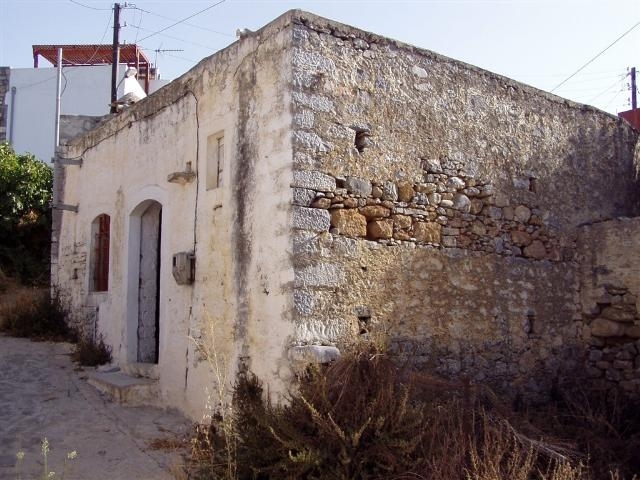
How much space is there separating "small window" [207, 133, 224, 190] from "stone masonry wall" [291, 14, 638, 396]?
54.8 inches

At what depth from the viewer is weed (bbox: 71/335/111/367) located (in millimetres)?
8750

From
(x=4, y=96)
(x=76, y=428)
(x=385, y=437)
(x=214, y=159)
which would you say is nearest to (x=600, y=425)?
(x=385, y=437)

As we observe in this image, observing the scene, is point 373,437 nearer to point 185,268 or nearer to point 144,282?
point 185,268

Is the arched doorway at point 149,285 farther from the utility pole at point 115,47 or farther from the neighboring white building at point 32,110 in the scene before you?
the neighboring white building at point 32,110

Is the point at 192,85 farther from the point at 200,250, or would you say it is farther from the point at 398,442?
the point at 398,442

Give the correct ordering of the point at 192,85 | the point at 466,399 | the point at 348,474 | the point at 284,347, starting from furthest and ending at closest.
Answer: the point at 192,85 < the point at 466,399 < the point at 284,347 < the point at 348,474

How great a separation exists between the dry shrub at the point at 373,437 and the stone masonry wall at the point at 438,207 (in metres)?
0.52

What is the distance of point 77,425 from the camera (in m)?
6.62

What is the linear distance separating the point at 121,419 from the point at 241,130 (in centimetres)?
316

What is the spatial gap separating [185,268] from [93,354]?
2811 millimetres

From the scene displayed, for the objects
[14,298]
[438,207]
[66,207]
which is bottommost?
[14,298]

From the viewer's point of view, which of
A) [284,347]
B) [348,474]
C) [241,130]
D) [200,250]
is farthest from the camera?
[200,250]

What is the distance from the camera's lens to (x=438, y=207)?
6535 millimetres

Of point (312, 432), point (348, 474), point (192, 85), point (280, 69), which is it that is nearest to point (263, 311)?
point (312, 432)
